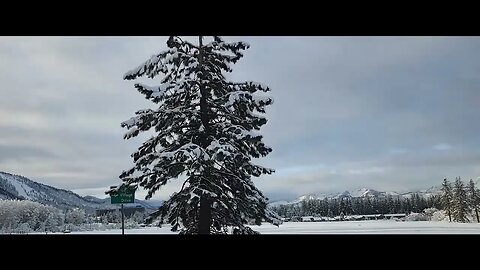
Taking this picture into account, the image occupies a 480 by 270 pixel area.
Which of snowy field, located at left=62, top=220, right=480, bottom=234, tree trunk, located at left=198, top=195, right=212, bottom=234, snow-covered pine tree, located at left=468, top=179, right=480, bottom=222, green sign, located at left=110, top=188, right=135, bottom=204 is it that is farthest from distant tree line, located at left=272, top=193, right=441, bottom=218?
green sign, located at left=110, top=188, right=135, bottom=204

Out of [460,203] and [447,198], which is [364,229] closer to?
[460,203]

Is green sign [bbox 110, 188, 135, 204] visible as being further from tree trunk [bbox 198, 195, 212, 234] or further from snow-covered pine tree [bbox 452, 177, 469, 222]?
snow-covered pine tree [bbox 452, 177, 469, 222]

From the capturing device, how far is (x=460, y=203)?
137 ft

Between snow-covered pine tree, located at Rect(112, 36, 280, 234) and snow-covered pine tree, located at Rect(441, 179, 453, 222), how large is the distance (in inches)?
1555

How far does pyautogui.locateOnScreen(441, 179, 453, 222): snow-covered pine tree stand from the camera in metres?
42.3

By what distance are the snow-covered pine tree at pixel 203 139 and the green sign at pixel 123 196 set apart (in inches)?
6.0

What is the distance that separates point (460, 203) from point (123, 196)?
41831 millimetres

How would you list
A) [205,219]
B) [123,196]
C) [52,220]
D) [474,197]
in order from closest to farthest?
[123,196], [205,219], [52,220], [474,197]

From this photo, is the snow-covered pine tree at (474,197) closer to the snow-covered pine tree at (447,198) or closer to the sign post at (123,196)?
the snow-covered pine tree at (447,198)

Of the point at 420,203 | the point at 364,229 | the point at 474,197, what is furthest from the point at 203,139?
the point at 420,203

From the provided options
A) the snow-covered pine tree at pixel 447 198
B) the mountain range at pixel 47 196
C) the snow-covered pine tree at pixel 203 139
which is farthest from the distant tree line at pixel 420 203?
the snow-covered pine tree at pixel 203 139
